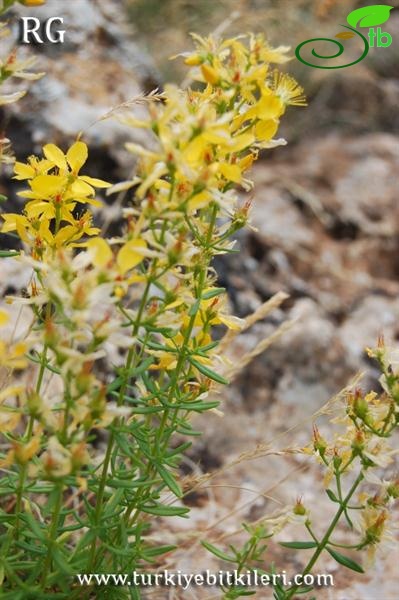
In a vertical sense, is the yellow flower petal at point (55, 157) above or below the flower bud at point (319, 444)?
above

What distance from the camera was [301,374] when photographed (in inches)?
104

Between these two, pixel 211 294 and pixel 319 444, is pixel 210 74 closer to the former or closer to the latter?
pixel 211 294

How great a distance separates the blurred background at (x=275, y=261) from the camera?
89.3 inches

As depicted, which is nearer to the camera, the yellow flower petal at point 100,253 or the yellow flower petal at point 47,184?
the yellow flower petal at point 100,253

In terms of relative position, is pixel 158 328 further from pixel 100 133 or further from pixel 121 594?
pixel 100 133

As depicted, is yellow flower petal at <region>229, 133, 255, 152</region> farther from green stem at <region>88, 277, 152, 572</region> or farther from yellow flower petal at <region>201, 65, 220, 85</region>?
green stem at <region>88, 277, 152, 572</region>

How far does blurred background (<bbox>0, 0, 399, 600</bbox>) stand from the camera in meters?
2.27

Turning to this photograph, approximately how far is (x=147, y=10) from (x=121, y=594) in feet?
11.8

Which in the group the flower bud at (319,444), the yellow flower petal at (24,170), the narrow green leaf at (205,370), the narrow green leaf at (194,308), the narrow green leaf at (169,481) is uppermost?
the yellow flower petal at (24,170)

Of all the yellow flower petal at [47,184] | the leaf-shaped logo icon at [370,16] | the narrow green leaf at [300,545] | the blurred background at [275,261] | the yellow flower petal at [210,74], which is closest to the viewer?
the yellow flower petal at [210,74]

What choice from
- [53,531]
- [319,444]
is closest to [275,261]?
[319,444]

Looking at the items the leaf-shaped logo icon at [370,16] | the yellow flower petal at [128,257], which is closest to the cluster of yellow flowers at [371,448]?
the yellow flower petal at [128,257]

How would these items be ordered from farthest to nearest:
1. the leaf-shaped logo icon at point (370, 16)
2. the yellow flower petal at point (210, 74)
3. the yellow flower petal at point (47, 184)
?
the leaf-shaped logo icon at point (370, 16) < the yellow flower petal at point (47, 184) < the yellow flower petal at point (210, 74)

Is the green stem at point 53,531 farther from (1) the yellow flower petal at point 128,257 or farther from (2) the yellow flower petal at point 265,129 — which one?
(2) the yellow flower petal at point 265,129
